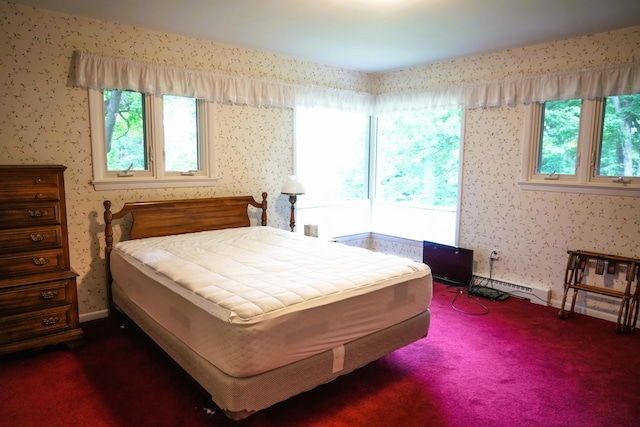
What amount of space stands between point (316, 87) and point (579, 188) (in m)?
2.90

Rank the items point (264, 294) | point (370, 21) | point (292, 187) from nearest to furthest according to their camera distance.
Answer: point (264, 294) → point (370, 21) → point (292, 187)

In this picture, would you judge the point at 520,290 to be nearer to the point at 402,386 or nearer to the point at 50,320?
the point at 402,386

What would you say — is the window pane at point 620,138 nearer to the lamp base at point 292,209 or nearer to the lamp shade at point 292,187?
the lamp shade at point 292,187

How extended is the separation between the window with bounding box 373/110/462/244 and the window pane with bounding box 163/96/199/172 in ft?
8.40

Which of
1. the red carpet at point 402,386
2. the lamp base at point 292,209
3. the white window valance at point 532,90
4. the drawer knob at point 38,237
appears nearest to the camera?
the red carpet at point 402,386

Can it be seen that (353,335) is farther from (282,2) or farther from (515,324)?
(282,2)

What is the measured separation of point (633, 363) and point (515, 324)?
0.84 m

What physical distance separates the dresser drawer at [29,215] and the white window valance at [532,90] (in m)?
3.85

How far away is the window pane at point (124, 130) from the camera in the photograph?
11.8 feet

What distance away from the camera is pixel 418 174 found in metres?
5.24

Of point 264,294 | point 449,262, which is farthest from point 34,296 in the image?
point 449,262

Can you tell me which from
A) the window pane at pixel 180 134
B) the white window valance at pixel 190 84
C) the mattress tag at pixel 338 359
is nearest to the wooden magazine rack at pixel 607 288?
the mattress tag at pixel 338 359

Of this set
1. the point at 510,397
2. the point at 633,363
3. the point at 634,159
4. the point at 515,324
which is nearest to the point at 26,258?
the point at 510,397

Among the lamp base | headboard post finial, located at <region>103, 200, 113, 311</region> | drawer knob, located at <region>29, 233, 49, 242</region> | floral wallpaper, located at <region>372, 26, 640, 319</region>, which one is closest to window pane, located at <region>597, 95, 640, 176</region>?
floral wallpaper, located at <region>372, 26, 640, 319</region>
